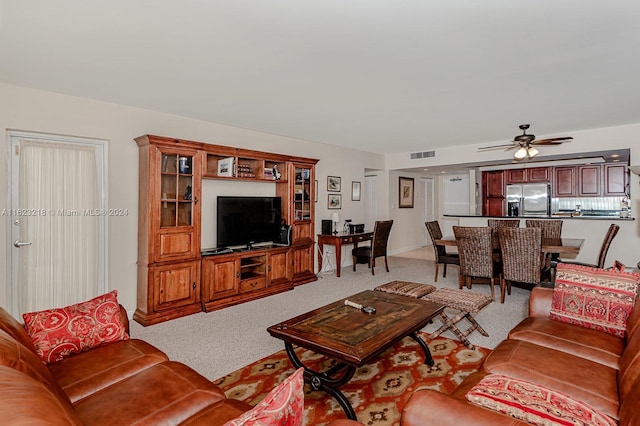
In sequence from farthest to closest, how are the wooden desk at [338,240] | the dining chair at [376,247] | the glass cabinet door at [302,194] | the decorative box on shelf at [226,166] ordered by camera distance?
the dining chair at [376,247] → the wooden desk at [338,240] → the glass cabinet door at [302,194] → the decorative box on shelf at [226,166]

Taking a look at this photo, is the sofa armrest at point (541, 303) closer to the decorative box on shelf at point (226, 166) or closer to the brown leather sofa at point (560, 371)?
the brown leather sofa at point (560, 371)

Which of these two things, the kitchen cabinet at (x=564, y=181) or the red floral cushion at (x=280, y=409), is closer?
the red floral cushion at (x=280, y=409)

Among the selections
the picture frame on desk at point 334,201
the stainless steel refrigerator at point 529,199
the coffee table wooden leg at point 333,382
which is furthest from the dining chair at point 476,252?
the stainless steel refrigerator at point 529,199

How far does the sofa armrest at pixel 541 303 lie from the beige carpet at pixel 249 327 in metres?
0.64

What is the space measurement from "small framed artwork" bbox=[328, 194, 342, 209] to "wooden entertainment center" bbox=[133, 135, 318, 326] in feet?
5.53

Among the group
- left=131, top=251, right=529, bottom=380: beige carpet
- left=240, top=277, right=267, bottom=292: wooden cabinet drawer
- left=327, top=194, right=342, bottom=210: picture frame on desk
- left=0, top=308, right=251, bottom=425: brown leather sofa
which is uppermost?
left=327, top=194, right=342, bottom=210: picture frame on desk

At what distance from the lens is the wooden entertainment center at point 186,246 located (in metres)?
3.76

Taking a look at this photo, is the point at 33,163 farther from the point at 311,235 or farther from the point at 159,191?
the point at 311,235

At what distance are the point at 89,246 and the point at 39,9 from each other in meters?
2.48

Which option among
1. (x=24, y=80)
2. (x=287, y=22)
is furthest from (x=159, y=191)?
(x=287, y=22)

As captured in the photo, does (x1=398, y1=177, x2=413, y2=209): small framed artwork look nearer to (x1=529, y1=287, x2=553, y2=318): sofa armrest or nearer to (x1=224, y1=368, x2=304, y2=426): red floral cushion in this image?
(x1=529, y1=287, x2=553, y2=318): sofa armrest

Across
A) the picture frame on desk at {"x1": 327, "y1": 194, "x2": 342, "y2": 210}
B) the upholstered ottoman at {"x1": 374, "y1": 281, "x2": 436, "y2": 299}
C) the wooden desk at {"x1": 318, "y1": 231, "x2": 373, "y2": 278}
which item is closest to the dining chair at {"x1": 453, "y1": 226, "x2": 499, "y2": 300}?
the upholstered ottoman at {"x1": 374, "y1": 281, "x2": 436, "y2": 299}

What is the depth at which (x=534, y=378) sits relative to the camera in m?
1.68

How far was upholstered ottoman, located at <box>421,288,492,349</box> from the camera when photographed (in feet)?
9.80
